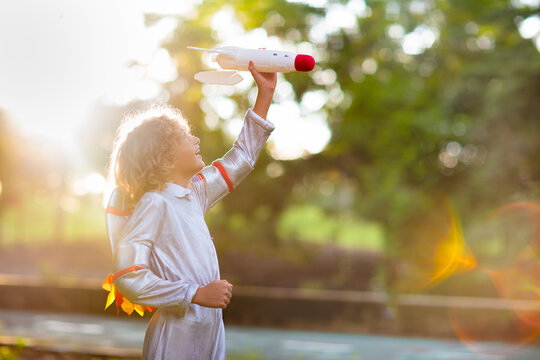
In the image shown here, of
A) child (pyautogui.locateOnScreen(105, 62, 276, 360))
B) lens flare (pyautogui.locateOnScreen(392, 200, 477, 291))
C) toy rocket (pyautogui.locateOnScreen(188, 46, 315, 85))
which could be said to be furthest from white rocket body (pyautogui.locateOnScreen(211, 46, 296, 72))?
lens flare (pyautogui.locateOnScreen(392, 200, 477, 291))

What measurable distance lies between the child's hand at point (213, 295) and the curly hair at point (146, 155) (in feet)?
1.54

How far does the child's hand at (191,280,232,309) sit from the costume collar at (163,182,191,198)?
0.42 m

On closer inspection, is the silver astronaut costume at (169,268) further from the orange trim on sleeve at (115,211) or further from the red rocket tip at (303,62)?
the red rocket tip at (303,62)

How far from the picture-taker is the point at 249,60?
2.74 metres

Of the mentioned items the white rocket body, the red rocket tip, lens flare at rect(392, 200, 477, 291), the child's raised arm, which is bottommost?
the child's raised arm

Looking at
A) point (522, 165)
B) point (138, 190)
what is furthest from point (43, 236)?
point (138, 190)

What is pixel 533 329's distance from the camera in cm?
1193

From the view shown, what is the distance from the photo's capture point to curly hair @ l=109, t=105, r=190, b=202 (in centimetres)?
251

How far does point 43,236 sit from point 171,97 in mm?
29302

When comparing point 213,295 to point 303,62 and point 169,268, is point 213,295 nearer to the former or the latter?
point 169,268

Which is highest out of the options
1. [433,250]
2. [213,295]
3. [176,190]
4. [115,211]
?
[433,250]

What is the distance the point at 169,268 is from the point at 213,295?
236 millimetres

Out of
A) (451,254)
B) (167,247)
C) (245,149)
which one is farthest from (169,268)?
(451,254)

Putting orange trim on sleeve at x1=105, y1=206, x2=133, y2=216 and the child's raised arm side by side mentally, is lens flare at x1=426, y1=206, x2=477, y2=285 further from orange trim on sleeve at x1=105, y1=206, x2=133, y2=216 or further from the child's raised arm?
orange trim on sleeve at x1=105, y1=206, x2=133, y2=216
